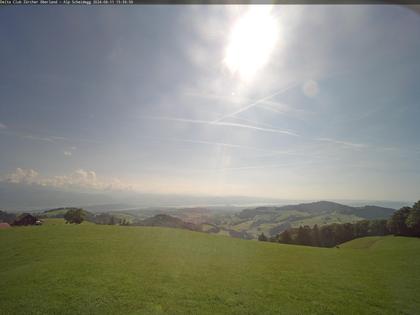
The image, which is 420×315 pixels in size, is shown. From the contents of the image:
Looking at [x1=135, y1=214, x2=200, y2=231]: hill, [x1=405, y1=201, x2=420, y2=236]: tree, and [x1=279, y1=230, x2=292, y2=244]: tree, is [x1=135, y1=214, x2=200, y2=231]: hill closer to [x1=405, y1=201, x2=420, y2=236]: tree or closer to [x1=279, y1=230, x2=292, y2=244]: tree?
[x1=279, y1=230, x2=292, y2=244]: tree

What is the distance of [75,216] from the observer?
1366 inches

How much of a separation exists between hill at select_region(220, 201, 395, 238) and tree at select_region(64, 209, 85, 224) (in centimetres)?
8270

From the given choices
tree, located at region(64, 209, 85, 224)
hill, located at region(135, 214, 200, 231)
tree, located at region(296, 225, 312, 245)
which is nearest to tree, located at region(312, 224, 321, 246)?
tree, located at region(296, 225, 312, 245)

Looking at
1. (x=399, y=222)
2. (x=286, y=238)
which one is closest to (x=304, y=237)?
(x=286, y=238)

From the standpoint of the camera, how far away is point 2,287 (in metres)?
7.01

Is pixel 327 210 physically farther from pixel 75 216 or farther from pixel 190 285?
pixel 190 285

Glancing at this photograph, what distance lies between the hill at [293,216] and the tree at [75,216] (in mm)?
82696

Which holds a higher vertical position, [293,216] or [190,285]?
[190,285]

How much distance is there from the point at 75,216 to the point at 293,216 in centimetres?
12884

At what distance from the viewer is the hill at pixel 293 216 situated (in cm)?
10694

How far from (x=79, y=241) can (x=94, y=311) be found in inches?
468

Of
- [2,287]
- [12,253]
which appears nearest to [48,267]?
[2,287]

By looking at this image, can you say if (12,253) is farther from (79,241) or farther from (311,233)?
(311,233)

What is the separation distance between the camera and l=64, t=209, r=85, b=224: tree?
34156 millimetres
